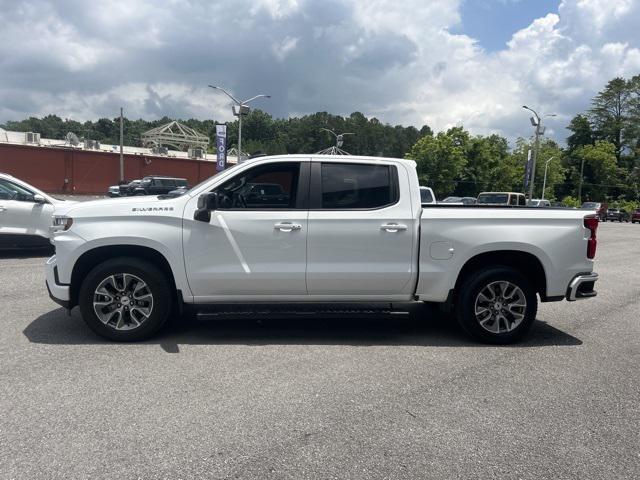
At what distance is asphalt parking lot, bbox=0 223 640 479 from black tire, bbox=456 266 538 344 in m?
0.15

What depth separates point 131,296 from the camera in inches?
208

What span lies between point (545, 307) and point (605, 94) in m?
103

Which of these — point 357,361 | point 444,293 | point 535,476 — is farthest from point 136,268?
point 535,476

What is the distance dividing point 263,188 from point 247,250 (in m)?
0.69

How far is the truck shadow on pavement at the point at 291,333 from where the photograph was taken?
18.0ft

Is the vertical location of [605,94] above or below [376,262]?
above

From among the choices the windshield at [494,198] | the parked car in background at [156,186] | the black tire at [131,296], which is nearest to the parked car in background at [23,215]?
the black tire at [131,296]

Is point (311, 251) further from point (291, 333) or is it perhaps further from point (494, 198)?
point (494, 198)

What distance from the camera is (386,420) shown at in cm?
378

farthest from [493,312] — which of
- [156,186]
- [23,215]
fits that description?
[156,186]

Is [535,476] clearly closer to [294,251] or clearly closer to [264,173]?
[294,251]

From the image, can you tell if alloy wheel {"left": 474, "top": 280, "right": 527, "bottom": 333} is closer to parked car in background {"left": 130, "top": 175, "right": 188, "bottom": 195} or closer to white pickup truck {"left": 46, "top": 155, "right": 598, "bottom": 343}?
white pickup truck {"left": 46, "top": 155, "right": 598, "bottom": 343}

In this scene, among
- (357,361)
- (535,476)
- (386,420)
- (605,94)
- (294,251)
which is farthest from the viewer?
(605,94)

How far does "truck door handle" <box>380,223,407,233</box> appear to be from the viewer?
5.38 metres
